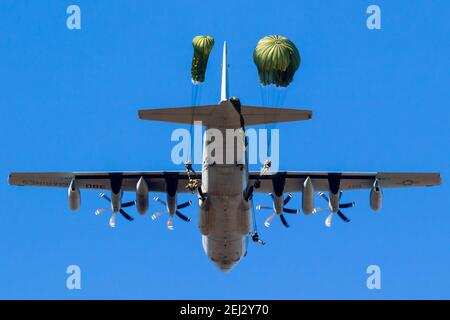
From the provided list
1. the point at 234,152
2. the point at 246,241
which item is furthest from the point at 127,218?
the point at 234,152

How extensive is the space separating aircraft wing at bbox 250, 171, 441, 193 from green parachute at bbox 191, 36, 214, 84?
26.8 ft

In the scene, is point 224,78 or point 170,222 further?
point 170,222

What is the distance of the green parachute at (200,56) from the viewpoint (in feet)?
130

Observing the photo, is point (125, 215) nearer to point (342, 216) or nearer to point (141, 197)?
point (141, 197)

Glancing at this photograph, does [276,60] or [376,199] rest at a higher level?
[276,60]

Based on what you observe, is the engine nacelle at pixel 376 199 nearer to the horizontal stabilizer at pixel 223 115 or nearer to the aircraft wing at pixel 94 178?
the horizontal stabilizer at pixel 223 115

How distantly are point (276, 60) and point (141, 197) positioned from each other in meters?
11.2

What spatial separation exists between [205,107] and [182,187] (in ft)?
34.4

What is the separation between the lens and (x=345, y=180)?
48.6 meters

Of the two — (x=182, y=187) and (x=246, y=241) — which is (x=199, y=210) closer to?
(x=246, y=241)

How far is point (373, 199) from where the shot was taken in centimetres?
4625

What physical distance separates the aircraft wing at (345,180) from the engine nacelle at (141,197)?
552 centimetres

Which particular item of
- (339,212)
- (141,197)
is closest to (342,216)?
(339,212)
